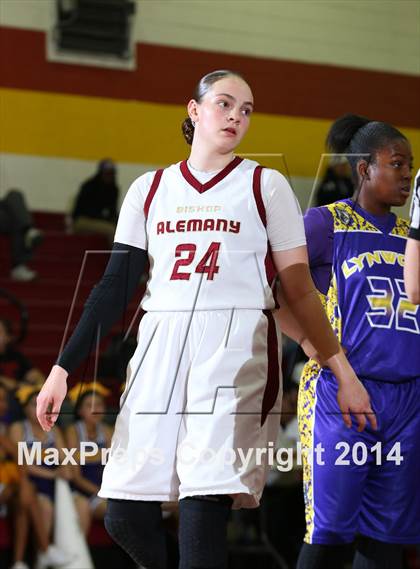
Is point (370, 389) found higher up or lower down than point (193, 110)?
lower down

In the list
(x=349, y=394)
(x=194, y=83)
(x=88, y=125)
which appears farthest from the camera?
(x=88, y=125)

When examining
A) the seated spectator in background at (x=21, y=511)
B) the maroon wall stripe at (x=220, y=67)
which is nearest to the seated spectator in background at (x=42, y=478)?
the seated spectator in background at (x=21, y=511)

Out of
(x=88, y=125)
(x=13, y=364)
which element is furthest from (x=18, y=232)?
(x=13, y=364)

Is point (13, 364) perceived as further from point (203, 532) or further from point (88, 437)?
point (203, 532)

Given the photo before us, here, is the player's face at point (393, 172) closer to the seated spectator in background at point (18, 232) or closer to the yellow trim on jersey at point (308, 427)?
the yellow trim on jersey at point (308, 427)

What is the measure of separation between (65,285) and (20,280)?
316mm

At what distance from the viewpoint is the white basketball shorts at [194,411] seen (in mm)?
2812

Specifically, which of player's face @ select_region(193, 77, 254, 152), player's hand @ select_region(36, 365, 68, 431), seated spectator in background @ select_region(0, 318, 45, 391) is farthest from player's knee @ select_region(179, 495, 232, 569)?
seated spectator in background @ select_region(0, 318, 45, 391)

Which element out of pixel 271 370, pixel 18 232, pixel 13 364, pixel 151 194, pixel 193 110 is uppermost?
A: pixel 193 110

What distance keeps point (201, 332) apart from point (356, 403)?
58cm

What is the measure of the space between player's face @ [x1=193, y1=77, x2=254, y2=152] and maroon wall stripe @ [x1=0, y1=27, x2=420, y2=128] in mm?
1315

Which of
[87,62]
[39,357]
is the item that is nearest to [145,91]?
[87,62]

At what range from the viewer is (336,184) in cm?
368

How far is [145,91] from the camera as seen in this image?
7574mm
